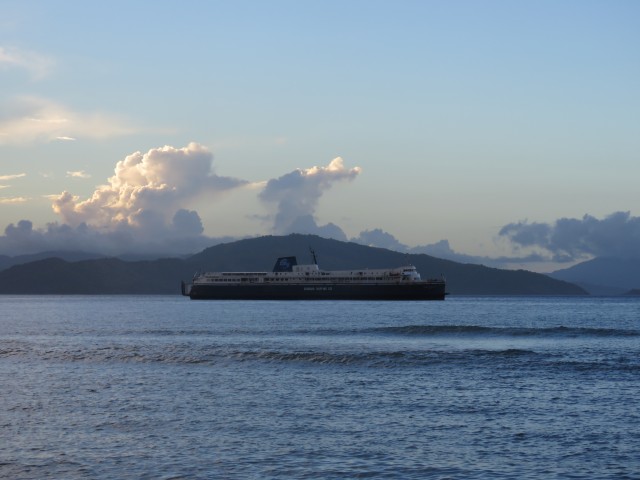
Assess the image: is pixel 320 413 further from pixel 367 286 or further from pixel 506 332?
pixel 367 286

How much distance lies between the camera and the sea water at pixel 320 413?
80.4 feet

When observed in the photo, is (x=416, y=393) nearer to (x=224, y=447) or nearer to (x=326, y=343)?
(x=224, y=447)

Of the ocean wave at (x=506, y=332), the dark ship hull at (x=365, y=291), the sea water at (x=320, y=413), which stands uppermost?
the dark ship hull at (x=365, y=291)

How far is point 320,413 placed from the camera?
32750mm

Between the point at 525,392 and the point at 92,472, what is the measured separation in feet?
72.0

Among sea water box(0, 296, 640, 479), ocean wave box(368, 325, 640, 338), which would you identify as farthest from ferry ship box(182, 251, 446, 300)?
sea water box(0, 296, 640, 479)

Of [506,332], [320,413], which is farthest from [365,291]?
[320,413]

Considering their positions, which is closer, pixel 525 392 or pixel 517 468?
pixel 517 468

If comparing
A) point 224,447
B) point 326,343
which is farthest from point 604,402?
point 326,343

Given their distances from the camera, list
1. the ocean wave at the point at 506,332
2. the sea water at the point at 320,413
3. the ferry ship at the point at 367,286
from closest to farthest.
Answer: the sea water at the point at 320,413, the ocean wave at the point at 506,332, the ferry ship at the point at 367,286

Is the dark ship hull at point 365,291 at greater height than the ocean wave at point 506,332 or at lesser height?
greater

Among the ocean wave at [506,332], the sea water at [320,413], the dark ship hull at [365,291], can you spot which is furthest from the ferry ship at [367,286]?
the sea water at [320,413]

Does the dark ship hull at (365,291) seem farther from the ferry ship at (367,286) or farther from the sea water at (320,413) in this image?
the sea water at (320,413)

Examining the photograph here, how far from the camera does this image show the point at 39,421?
31.2 metres
